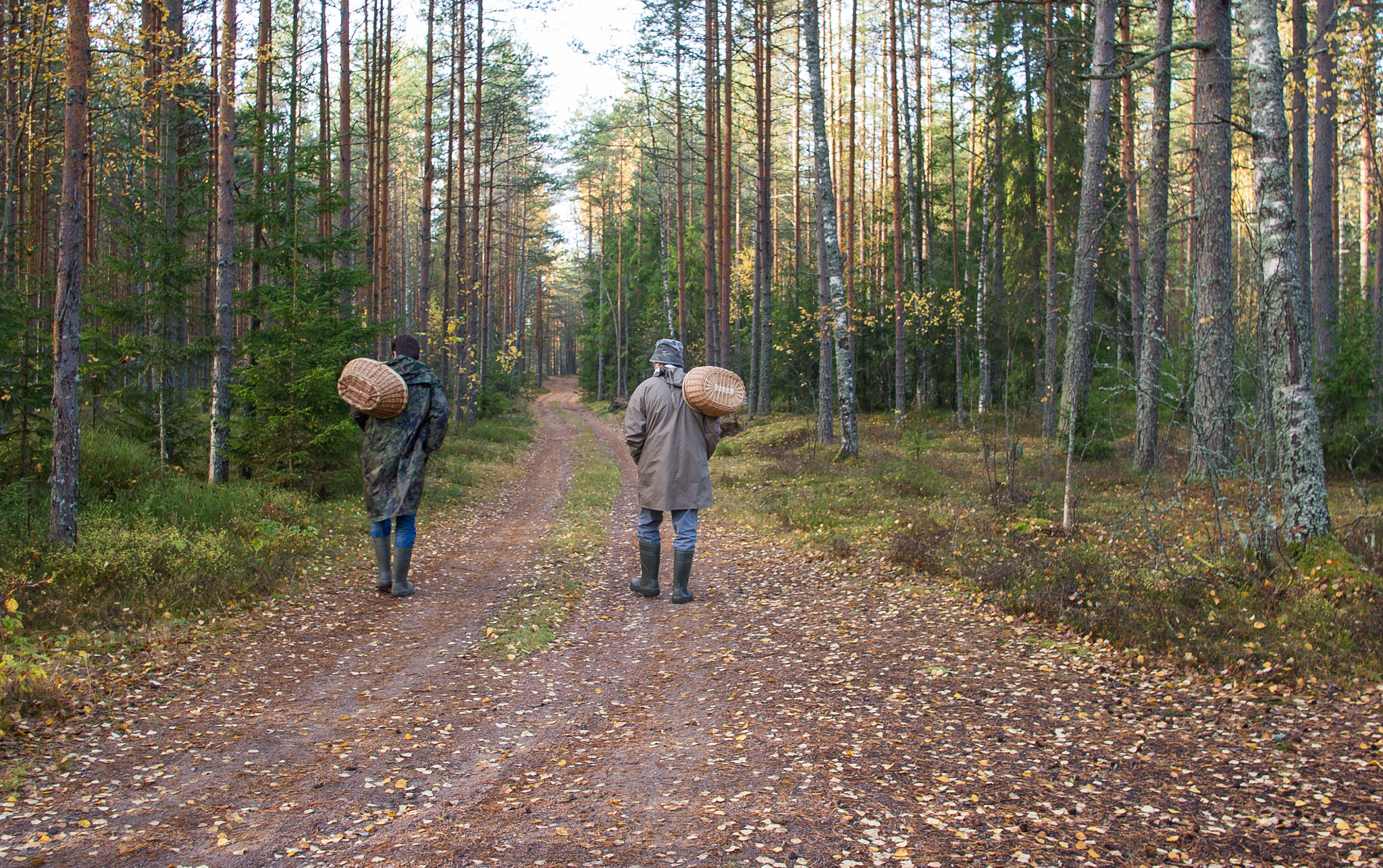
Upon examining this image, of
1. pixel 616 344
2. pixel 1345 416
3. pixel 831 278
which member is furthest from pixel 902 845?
pixel 616 344

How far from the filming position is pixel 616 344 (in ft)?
152

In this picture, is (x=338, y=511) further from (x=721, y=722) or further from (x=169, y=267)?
(x=721, y=722)

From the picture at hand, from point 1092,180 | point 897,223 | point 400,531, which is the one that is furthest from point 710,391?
point 897,223

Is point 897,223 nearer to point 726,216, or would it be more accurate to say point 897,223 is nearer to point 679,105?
point 726,216

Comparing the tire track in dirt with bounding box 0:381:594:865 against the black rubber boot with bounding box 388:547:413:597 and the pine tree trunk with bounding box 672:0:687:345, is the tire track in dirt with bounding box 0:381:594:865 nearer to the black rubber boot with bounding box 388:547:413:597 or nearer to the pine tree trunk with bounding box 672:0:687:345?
the black rubber boot with bounding box 388:547:413:597

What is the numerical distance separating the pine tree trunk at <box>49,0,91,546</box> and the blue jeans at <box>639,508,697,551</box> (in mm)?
4759

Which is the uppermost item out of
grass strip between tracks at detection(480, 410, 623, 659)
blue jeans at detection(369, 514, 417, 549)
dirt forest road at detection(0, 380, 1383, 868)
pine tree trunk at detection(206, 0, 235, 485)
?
pine tree trunk at detection(206, 0, 235, 485)

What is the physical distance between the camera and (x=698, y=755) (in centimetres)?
414

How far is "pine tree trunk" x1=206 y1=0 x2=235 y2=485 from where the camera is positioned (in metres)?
10.5

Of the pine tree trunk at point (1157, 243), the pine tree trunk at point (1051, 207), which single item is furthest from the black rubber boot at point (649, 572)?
the pine tree trunk at point (1051, 207)

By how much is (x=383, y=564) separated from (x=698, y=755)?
Answer: 14.4ft

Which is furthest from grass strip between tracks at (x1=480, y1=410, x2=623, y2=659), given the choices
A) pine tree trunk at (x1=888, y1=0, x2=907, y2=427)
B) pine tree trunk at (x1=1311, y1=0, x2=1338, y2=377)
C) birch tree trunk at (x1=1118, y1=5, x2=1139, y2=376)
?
pine tree trunk at (x1=1311, y1=0, x2=1338, y2=377)

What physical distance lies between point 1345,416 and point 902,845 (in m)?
14.8

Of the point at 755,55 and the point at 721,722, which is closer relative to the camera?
the point at 721,722
